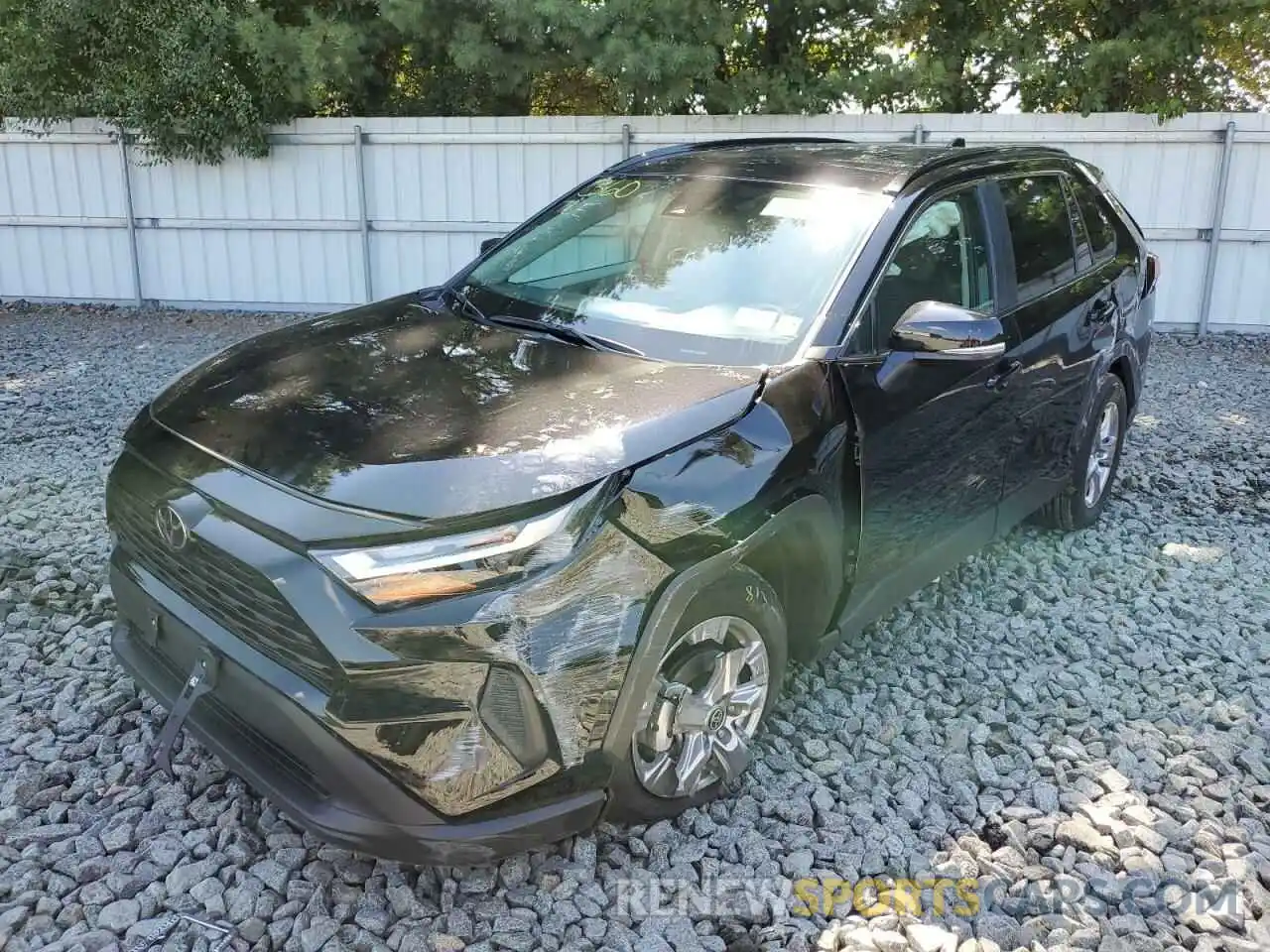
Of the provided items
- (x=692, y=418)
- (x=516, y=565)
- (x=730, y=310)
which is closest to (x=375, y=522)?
(x=516, y=565)

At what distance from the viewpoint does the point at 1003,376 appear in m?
3.78

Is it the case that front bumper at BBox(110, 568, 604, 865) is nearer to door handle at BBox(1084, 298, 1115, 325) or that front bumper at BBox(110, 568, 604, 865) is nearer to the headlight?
the headlight

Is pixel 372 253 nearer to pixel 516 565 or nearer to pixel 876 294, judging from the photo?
pixel 876 294

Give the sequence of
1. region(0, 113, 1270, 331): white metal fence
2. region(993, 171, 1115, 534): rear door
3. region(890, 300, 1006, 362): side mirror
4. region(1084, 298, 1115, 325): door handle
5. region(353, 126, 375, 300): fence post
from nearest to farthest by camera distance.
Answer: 1. region(890, 300, 1006, 362): side mirror
2. region(993, 171, 1115, 534): rear door
3. region(1084, 298, 1115, 325): door handle
4. region(0, 113, 1270, 331): white metal fence
5. region(353, 126, 375, 300): fence post

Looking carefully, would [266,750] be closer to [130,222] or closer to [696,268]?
[696,268]

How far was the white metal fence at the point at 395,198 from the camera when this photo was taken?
9.70 metres

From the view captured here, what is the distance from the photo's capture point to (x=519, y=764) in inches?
93.7

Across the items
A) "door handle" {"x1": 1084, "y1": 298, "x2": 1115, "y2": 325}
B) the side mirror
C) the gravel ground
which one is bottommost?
the gravel ground

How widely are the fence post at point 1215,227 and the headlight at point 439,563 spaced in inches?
374

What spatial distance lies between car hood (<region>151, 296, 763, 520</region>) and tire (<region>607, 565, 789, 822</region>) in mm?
436

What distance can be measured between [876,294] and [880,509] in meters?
0.67

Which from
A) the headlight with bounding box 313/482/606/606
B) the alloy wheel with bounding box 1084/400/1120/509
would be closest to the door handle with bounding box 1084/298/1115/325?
the alloy wheel with bounding box 1084/400/1120/509

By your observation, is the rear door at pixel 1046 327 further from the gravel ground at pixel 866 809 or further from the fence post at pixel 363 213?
the fence post at pixel 363 213

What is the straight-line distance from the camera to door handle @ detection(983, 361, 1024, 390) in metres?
3.71
